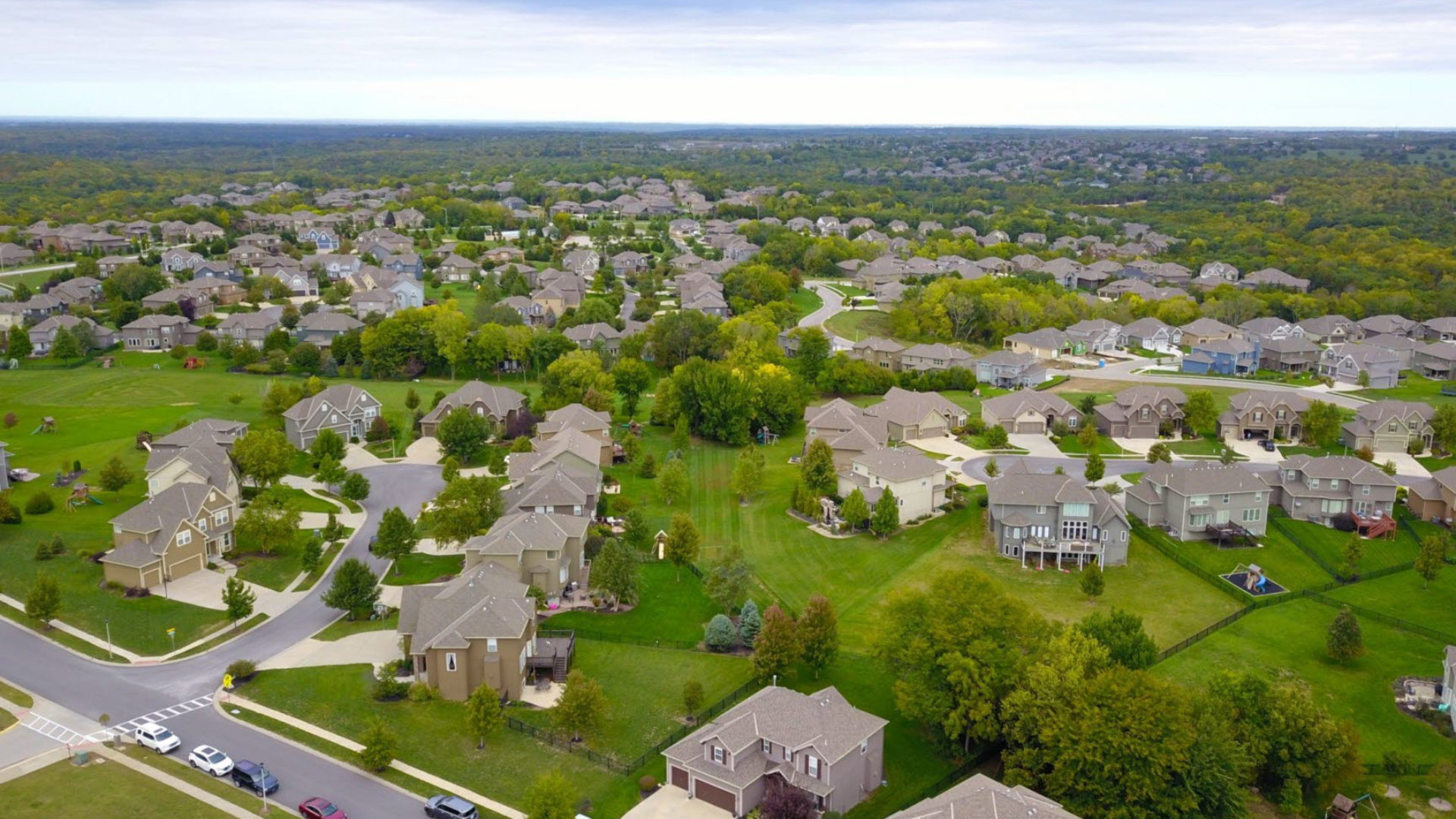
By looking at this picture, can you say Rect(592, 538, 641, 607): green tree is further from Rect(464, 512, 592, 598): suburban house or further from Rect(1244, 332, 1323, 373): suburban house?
Rect(1244, 332, 1323, 373): suburban house

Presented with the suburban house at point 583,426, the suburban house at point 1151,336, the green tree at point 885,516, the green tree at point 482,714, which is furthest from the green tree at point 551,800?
the suburban house at point 1151,336

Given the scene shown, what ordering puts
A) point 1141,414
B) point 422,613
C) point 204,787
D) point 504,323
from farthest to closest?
point 504,323 < point 1141,414 < point 422,613 < point 204,787

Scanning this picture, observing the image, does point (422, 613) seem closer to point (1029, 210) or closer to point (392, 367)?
point (392, 367)

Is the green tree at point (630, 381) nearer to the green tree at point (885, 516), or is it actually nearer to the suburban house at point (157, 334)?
the green tree at point (885, 516)

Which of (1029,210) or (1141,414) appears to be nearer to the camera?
(1141,414)

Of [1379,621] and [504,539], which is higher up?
[504,539]

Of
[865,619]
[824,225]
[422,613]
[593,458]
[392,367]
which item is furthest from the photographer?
[824,225]

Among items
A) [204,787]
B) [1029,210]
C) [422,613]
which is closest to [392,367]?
[422,613]
